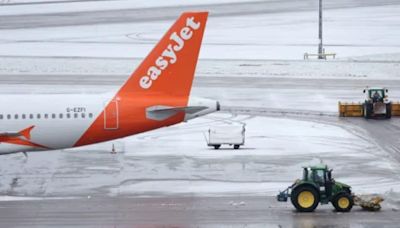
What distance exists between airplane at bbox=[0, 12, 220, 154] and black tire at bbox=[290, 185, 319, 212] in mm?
9448

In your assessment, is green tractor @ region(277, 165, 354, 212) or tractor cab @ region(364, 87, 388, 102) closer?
green tractor @ region(277, 165, 354, 212)

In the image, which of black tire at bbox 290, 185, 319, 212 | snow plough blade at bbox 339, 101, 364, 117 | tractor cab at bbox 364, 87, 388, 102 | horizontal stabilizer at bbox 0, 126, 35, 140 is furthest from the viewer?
snow plough blade at bbox 339, 101, 364, 117

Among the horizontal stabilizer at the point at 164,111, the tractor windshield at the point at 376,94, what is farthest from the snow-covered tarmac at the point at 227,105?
the horizontal stabilizer at the point at 164,111

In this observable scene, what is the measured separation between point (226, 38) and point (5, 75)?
32059mm

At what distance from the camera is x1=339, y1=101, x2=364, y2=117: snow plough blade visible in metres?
68.2

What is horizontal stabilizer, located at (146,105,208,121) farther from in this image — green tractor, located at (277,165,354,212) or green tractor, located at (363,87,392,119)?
green tractor, located at (363,87,392,119)

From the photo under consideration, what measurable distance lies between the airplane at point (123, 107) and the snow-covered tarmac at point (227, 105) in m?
2.05

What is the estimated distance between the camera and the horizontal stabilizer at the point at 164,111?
49000mm

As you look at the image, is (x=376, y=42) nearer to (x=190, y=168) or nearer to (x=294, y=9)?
(x=294, y=9)

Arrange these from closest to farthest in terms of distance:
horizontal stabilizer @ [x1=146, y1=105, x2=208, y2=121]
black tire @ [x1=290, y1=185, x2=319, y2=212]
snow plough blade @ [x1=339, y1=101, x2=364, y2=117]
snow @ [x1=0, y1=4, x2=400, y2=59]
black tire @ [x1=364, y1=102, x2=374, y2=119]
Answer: black tire @ [x1=290, y1=185, x2=319, y2=212], horizontal stabilizer @ [x1=146, y1=105, x2=208, y2=121], black tire @ [x1=364, y1=102, x2=374, y2=119], snow plough blade @ [x1=339, y1=101, x2=364, y2=117], snow @ [x1=0, y1=4, x2=400, y2=59]

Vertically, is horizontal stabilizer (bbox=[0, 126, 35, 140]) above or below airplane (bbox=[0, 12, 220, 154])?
below

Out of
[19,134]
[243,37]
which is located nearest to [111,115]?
[19,134]

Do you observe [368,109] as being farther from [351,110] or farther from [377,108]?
[351,110]

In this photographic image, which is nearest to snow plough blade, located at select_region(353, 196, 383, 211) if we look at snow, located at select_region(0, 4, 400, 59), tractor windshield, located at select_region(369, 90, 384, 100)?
tractor windshield, located at select_region(369, 90, 384, 100)
